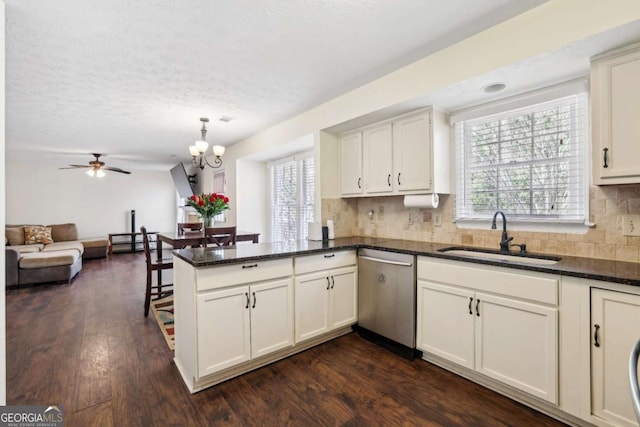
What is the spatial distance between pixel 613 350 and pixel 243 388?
212 cm

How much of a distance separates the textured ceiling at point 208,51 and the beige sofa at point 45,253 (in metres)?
2.21

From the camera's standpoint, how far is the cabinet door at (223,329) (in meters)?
1.99

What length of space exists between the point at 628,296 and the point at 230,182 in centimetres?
509

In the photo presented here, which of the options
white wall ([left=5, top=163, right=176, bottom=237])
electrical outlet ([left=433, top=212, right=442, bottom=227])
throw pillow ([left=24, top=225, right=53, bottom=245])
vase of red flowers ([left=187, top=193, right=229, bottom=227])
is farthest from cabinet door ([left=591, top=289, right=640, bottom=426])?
white wall ([left=5, top=163, right=176, bottom=237])

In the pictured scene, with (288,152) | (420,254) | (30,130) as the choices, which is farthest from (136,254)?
(420,254)

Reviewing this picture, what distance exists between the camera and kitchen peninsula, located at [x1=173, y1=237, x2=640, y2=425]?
1.65 meters

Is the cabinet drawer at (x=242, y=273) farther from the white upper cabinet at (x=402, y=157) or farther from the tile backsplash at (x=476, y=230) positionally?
the white upper cabinet at (x=402, y=157)

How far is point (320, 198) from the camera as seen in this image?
11.2 feet

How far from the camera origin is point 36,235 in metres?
6.43

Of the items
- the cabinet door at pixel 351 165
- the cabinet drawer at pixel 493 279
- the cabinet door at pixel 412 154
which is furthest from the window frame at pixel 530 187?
the cabinet door at pixel 351 165

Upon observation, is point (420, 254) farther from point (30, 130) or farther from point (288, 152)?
point (30, 130)

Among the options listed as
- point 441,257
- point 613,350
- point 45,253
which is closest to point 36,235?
point 45,253

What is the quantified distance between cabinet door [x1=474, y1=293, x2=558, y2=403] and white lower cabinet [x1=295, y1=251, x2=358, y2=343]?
1125 millimetres

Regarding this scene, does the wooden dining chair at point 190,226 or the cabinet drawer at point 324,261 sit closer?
the cabinet drawer at point 324,261
